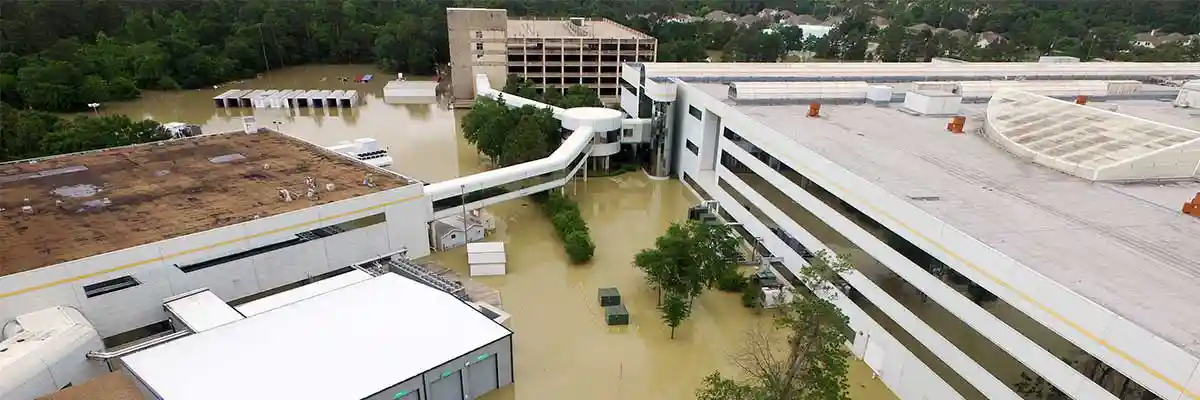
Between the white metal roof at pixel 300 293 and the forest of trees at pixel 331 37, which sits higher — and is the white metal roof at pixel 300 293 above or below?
below

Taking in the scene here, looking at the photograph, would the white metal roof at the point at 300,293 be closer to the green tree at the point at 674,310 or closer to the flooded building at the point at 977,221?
the green tree at the point at 674,310

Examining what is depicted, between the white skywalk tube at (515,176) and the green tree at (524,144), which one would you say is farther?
the green tree at (524,144)

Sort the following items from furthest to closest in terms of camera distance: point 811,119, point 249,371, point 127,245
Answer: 1. point 811,119
2. point 127,245
3. point 249,371

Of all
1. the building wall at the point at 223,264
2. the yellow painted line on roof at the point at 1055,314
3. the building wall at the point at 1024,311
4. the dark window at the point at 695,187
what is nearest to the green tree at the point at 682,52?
the dark window at the point at 695,187

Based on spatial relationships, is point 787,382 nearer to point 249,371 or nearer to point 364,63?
point 249,371

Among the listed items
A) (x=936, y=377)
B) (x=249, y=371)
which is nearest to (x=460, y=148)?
(x=249, y=371)

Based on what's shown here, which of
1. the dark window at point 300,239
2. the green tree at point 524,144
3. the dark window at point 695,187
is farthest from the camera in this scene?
the green tree at point 524,144

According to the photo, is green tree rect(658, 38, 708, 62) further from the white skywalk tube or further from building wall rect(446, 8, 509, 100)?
the white skywalk tube
